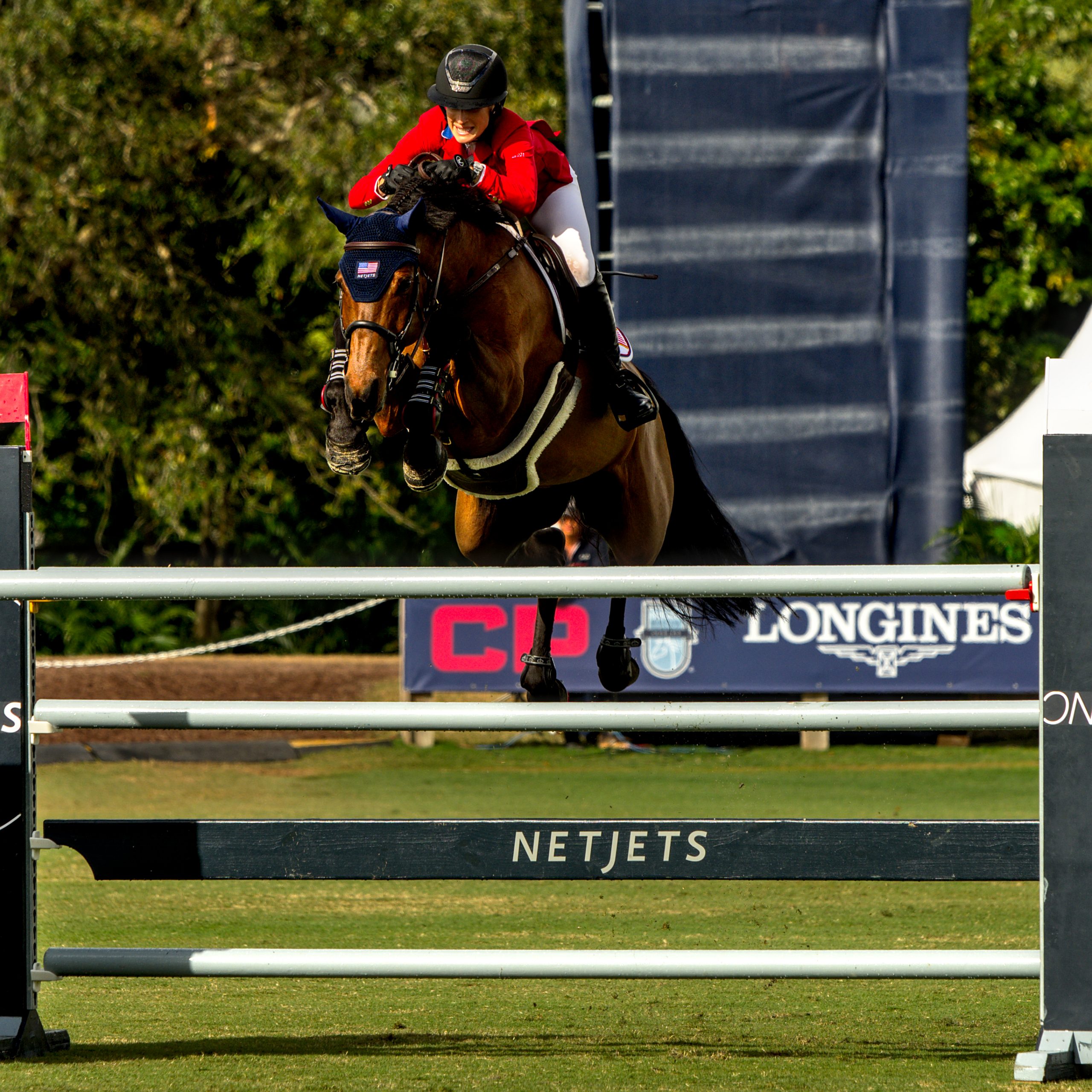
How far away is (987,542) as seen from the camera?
11.4 meters

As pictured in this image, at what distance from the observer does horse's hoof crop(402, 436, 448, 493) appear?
3.54 m

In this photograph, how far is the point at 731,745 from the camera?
1083 cm

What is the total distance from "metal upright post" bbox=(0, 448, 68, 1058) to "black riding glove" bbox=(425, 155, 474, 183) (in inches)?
51.3

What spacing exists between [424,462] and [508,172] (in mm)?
973

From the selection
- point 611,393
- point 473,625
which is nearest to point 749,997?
point 611,393

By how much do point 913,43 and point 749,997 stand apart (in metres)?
9.29

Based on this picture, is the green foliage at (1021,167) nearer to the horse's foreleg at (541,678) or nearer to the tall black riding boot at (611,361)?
the tall black riding boot at (611,361)

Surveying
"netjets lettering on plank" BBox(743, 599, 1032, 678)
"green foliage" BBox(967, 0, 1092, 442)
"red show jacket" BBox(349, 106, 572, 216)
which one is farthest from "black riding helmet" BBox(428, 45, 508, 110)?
"green foliage" BBox(967, 0, 1092, 442)

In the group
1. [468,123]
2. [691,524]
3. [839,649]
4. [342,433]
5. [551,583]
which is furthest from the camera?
[839,649]

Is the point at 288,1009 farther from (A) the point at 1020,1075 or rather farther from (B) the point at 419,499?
(B) the point at 419,499

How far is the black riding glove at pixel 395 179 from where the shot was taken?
376 centimetres

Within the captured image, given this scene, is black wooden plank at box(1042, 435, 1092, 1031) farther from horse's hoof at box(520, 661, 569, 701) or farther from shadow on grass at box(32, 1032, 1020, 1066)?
horse's hoof at box(520, 661, 569, 701)

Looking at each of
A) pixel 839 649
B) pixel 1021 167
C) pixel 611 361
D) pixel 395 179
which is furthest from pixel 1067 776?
pixel 1021 167

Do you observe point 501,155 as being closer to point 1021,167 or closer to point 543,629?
point 543,629
